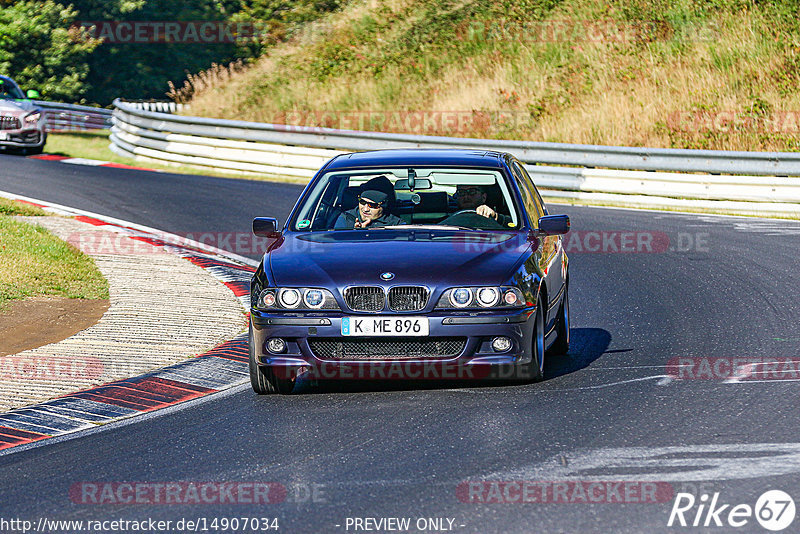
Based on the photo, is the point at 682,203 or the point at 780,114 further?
the point at 780,114

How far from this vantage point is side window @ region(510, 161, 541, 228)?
921cm

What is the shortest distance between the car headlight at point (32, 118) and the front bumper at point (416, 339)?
20018mm

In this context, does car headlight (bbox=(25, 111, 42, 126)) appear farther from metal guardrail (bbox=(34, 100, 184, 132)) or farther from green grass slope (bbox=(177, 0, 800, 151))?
metal guardrail (bbox=(34, 100, 184, 132))

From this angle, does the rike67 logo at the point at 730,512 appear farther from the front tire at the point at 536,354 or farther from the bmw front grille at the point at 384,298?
the bmw front grille at the point at 384,298

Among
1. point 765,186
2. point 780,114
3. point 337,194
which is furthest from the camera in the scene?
point 780,114

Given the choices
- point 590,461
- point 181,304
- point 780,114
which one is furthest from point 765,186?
point 590,461

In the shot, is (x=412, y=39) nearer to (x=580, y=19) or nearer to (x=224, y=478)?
(x=580, y=19)

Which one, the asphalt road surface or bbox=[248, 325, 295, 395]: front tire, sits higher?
bbox=[248, 325, 295, 395]: front tire

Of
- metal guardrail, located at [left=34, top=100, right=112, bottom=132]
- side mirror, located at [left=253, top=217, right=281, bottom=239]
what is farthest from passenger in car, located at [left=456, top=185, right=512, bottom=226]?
metal guardrail, located at [left=34, top=100, right=112, bottom=132]

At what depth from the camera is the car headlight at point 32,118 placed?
26328mm

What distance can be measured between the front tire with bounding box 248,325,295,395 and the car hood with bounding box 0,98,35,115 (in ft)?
64.6

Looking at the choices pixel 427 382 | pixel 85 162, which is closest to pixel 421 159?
pixel 427 382

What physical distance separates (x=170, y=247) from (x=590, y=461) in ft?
32.3

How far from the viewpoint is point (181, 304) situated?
11539 mm
